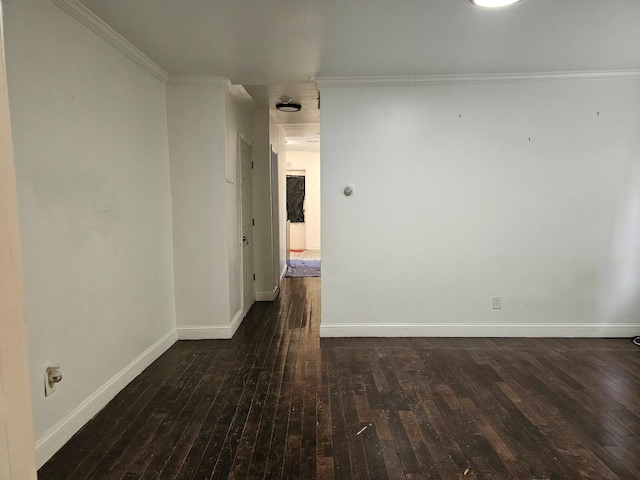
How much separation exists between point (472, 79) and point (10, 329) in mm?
3736

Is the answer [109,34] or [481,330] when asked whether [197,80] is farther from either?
[481,330]

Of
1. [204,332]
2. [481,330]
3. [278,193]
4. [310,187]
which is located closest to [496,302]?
[481,330]

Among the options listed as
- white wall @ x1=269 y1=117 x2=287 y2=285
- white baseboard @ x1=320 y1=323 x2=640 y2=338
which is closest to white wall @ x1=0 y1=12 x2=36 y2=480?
white baseboard @ x1=320 y1=323 x2=640 y2=338

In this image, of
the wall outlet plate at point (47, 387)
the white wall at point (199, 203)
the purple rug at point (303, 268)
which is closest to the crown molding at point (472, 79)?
the white wall at point (199, 203)

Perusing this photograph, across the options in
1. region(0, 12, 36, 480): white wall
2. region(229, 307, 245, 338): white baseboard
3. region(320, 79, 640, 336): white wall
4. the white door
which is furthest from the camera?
the white door

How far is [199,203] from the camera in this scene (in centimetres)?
350

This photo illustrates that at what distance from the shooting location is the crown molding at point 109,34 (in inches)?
82.3

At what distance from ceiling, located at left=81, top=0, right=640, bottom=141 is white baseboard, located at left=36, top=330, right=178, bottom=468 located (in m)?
2.30

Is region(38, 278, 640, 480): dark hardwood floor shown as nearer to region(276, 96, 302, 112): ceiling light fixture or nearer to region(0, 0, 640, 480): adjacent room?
region(0, 0, 640, 480): adjacent room

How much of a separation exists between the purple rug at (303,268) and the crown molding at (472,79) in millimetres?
3868

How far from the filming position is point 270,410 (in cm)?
239

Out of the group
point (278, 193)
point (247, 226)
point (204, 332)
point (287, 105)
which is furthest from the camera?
point (278, 193)

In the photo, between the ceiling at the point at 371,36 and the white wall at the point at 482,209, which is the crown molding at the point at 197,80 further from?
the white wall at the point at 482,209

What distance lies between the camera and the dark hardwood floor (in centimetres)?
188
